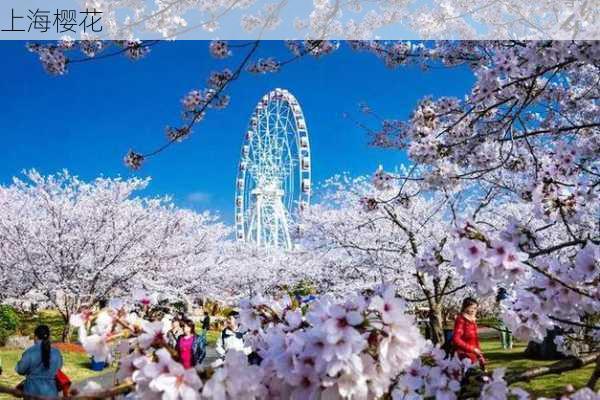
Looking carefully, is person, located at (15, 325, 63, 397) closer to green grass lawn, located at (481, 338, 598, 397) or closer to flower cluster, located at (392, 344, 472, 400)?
green grass lawn, located at (481, 338, 598, 397)

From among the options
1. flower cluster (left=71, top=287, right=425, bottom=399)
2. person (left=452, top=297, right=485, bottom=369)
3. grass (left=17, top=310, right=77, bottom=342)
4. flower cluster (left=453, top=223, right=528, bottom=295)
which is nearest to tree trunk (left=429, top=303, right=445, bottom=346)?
person (left=452, top=297, right=485, bottom=369)

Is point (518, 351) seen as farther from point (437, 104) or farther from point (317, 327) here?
point (317, 327)

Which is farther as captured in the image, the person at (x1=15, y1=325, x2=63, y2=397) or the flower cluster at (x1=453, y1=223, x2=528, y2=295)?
the person at (x1=15, y1=325, x2=63, y2=397)

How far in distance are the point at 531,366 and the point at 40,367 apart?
155 inches

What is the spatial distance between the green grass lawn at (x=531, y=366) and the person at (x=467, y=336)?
28cm

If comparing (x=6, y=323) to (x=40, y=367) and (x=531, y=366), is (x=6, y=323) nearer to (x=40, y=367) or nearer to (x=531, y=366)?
(x=40, y=367)

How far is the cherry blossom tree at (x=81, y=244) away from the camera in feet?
46.1

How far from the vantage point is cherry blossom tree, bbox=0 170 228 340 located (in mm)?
14055

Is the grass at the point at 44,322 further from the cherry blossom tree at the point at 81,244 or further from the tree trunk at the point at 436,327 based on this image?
the tree trunk at the point at 436,327

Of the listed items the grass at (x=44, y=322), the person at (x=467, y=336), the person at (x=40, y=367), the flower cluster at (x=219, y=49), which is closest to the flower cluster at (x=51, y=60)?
the flower cluster at (x=219, y=49)

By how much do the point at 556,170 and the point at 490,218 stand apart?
11.1 m

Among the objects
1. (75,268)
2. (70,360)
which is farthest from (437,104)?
(75,268)

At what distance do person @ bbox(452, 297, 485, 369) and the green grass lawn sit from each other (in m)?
0.28

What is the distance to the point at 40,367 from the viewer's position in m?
4.84
